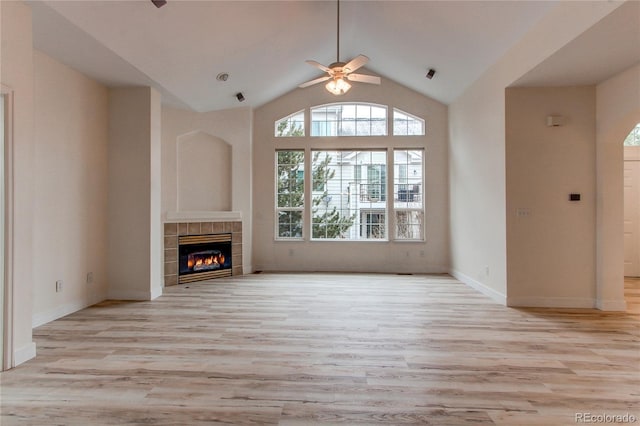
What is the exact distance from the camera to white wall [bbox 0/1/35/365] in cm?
255

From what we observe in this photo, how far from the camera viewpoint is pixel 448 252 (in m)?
6.59

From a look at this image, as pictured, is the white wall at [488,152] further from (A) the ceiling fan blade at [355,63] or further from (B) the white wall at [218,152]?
(B) the white wall at [218,152]

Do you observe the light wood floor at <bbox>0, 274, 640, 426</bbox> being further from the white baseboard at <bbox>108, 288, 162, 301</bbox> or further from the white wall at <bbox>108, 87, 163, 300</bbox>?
the white wall at <bbox>108, 87, 163, 300</bbox>

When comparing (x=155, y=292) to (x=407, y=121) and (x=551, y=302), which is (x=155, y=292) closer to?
(x=551, y=302)

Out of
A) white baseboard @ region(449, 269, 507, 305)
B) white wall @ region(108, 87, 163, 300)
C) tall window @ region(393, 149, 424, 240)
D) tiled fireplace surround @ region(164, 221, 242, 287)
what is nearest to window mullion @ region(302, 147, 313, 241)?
tiled fireplace surround @ region(164, 221, 242, 287)

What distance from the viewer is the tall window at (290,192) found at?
22.7ft

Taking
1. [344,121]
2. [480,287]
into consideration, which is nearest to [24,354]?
[480,287]

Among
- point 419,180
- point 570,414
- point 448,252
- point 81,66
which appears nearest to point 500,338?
point 570,414

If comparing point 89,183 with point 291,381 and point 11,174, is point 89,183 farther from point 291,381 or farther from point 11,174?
point 291,381

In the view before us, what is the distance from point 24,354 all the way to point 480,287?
525 centimetres

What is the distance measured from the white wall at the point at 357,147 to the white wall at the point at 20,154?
13.9 feet

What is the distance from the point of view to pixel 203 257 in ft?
19.8

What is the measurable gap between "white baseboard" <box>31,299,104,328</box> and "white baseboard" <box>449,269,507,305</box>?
521cm

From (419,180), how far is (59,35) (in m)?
5.84
